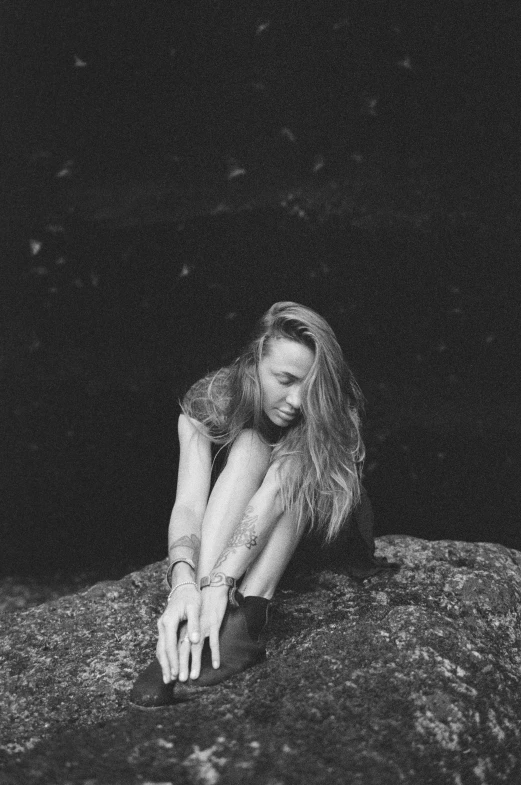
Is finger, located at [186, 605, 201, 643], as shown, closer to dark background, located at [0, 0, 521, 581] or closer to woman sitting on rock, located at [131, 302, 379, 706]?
woman sitting on rock, located at [131, 302, 379, 706]

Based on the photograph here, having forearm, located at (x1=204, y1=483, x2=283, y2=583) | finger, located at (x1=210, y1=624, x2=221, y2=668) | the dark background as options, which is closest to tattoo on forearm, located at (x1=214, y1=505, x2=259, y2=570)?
forearm, located at (x1=204, y1=483, x2=283, y2=583)

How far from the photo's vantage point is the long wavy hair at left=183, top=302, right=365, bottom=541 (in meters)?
2.78

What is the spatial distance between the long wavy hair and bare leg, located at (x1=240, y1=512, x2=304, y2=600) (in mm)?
44

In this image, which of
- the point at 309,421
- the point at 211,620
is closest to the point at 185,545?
the point at 211,620

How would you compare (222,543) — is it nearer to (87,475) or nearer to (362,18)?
(87,475)

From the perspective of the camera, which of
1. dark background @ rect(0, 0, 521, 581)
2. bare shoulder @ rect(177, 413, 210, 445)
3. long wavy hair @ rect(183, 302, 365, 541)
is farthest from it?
dark background @ rect(0, 0, 521, 581)

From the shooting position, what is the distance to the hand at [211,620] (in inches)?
95.6

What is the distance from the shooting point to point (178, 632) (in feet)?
8.20

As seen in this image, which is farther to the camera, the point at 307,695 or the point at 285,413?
the point at 285,413

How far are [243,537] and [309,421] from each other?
443 mm

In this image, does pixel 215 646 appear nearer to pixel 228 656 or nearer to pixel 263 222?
pixel 228 656

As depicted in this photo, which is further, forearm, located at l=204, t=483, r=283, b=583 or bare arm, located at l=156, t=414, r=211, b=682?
forearm, located at l=204, t=483, r=283, b=583

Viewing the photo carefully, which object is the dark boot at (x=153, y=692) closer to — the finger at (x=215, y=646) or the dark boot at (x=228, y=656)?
the dark boot at (x=228, y=656)

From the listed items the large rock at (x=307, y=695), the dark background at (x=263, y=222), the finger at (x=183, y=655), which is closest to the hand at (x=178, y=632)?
the finger at (x=183, y=655)
